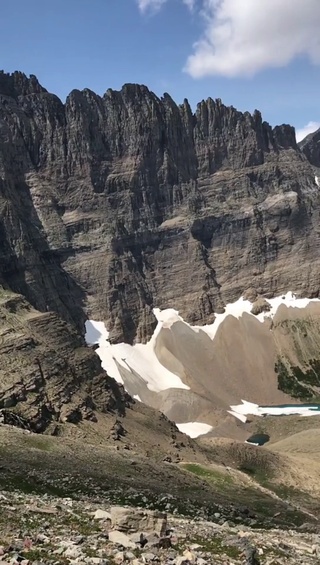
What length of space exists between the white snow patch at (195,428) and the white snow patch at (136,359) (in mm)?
20568

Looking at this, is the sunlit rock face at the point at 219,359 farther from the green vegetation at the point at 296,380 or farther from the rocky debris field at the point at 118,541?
the rocky debris field at the point at 118,541

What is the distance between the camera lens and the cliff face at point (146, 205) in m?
161

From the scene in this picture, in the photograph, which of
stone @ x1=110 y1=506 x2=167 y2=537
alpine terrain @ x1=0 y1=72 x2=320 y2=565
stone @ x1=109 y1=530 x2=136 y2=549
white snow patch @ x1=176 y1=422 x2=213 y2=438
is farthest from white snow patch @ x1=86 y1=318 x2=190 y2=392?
stone @ x1=109 y1=530 x2=136 y2=549

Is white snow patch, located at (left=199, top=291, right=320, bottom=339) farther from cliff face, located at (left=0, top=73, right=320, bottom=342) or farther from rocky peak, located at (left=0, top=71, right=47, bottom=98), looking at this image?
rocky peak, located at (left=0, top=71, right=47, bottom=98)

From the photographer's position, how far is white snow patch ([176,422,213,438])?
356ft

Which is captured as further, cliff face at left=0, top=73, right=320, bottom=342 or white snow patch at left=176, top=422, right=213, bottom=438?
cliff face at left=0, top=73, right=320, bottom=342

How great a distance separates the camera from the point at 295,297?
588 ft

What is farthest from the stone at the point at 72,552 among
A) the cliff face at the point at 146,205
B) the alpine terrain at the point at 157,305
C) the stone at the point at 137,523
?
the cliff face at the point at 146,205

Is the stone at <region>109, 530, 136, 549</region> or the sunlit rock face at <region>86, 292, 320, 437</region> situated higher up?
the stone at <region>109, 530, 136, 549</region>

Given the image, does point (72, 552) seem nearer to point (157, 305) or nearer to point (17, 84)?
point (157, 305)

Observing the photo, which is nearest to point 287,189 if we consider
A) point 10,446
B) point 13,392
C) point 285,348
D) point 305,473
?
point 285,348

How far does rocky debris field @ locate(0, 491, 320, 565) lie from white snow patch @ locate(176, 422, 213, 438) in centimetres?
8094

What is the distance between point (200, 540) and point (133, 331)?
137 m

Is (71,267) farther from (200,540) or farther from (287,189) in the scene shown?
(200,540)
